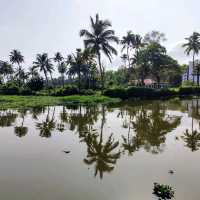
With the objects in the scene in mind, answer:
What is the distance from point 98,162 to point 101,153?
146 centimetres

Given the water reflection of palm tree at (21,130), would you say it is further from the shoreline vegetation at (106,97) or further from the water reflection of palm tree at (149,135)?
the shoreline vegetation at (106,97)

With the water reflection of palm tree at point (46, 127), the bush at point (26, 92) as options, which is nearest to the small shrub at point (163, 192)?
the water reflection of palm tree at point (46, 127)

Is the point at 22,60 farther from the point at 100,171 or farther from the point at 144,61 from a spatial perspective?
the point at 100,171

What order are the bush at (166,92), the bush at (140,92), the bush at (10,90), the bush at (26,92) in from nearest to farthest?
the bush at (140,92) < the bush at (166,92) < the bush at (26,92) < the bush at (10,90)

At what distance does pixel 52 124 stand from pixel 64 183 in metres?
13.2

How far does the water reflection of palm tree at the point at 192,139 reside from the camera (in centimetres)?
1379

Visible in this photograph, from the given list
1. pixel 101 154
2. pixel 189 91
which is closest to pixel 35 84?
pixel 189 91

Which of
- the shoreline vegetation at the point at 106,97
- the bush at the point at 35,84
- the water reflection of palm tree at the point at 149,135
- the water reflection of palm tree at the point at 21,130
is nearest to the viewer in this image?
the water reflection of palm tree at the point at 149,135

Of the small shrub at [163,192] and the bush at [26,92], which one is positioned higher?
the bush at [26,92]

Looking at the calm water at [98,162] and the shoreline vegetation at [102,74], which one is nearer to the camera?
the calm water at [98,162]

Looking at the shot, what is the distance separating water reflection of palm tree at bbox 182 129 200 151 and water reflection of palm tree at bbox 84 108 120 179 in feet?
11.8

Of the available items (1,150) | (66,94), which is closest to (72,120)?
(1,150)

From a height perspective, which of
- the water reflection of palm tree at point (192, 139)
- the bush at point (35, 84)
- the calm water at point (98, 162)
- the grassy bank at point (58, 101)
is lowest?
the calm water at point (98, 162)

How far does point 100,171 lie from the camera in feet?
33.4
